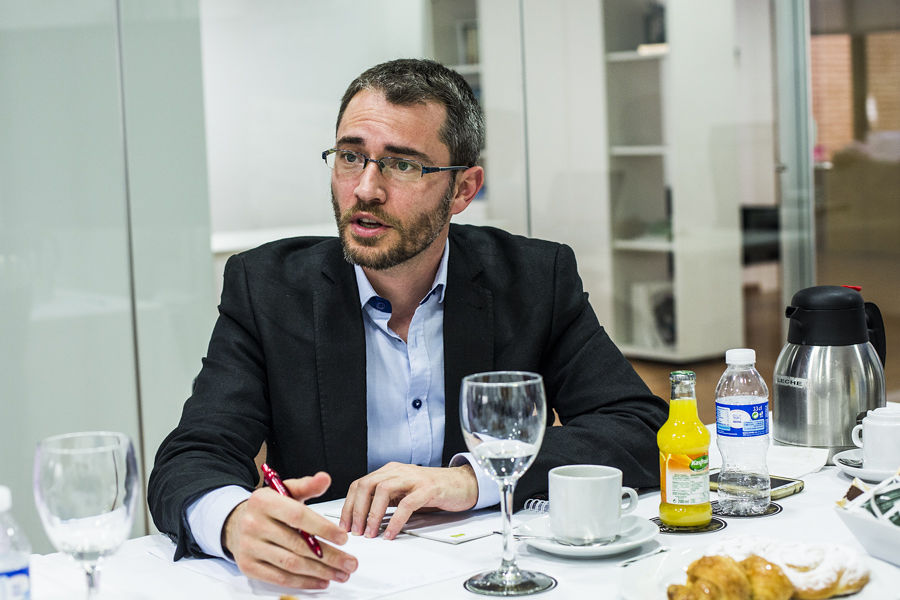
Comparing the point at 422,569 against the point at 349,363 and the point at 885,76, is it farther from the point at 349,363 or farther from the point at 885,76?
the point at 885,76

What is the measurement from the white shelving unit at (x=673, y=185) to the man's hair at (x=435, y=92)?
2.95 m

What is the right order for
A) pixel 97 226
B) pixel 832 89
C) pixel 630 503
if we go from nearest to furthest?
1. pixel 630 503
2. pixel 97 226
3. pixel 832 89

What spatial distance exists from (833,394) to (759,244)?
351 cm

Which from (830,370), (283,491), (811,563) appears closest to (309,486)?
(283,491)

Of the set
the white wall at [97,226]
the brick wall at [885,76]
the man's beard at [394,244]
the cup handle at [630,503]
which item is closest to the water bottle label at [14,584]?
the cup handle at [630,503]

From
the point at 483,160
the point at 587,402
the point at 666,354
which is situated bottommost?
the point at 666,354

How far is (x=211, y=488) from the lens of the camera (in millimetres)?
1341

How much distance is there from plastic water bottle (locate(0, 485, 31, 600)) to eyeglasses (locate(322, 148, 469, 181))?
0.86 metres

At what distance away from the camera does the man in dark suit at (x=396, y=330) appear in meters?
1.67

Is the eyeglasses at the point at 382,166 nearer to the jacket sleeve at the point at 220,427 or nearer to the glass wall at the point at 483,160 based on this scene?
the jacket sleeve at the point at 220,427

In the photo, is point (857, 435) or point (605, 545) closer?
point (605, 545)

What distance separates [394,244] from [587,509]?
2.28 ft

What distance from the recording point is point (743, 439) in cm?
143

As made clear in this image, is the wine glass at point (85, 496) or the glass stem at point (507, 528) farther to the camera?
the glass stem at point (507, 528)
